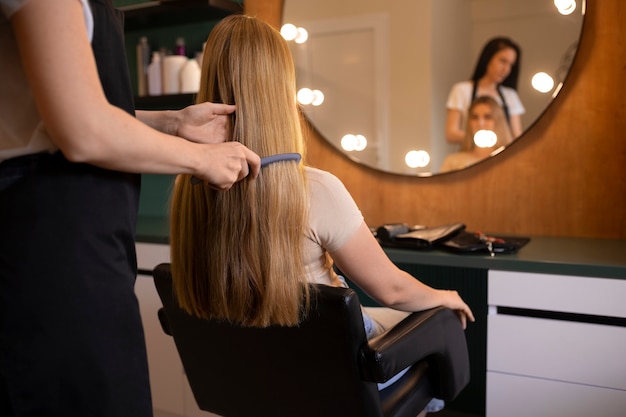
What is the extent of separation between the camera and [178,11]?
2479 millimetres

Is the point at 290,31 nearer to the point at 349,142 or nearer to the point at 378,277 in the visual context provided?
the point at 349,142

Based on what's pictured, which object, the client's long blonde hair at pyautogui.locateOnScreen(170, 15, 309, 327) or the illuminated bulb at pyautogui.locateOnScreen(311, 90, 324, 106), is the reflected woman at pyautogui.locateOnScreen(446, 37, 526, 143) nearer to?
the illuminated bulb at pyautogui.locateOnScreen(311, 90, 324, 106)

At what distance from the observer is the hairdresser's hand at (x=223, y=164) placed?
812mm

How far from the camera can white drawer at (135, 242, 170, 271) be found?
7.27ft

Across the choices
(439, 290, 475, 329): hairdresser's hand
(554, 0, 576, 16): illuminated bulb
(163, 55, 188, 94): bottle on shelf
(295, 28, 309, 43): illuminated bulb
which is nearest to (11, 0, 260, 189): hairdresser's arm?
(439, 290, 475, 329): hairdresser's hand

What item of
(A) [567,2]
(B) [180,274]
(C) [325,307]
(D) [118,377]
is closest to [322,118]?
(A) [567,2]

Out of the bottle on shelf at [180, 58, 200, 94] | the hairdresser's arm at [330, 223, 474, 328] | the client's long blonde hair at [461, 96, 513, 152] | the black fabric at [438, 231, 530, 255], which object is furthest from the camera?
the bottle on shelf at [180, 58, 200, 94]

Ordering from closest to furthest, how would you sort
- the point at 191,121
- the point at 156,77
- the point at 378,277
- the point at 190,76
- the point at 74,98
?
the point at 74,98 < the point at 191,121 < the point at 378,277 < the point at 190,76 < the point at 156,77

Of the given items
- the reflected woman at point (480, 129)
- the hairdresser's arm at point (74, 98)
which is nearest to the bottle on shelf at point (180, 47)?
the reflected woman at point (480, 129)

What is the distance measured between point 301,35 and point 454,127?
0.70m

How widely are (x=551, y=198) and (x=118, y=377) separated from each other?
64.0 inches

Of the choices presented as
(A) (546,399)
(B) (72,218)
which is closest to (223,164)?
(B) (72,218)

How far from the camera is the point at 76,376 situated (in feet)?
2.51

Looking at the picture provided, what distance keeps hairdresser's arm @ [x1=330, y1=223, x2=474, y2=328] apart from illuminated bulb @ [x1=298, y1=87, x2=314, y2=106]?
1.16 meters
